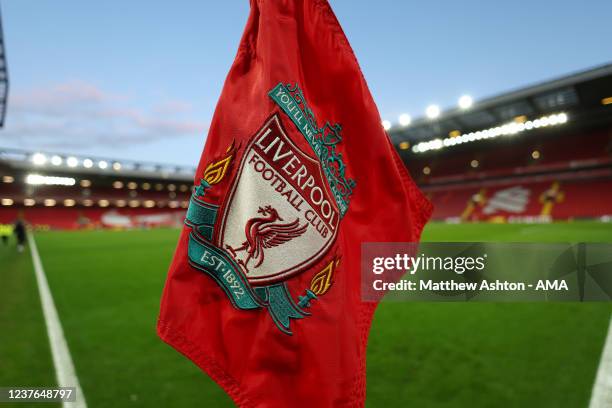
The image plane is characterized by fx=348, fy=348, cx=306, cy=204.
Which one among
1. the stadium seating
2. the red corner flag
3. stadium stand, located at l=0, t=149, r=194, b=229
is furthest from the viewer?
stadium stand, located at l=0, t=149, r=194, b=229

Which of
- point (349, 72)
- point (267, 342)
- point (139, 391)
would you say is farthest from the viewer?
point (139, 391)

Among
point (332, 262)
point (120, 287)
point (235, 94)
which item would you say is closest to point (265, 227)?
point (332, 262)

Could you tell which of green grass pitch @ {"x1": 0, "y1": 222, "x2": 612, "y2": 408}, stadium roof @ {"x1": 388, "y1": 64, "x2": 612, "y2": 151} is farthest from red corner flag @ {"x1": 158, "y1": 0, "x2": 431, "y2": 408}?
stadium roof @ {"x1": 388, "y1": 64, "x2": 612, "y2": 151}

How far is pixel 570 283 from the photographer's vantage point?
10.1 ft

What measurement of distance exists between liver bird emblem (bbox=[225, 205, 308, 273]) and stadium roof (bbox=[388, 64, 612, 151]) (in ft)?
80.4

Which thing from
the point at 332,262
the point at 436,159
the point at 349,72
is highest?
the point at 436,159

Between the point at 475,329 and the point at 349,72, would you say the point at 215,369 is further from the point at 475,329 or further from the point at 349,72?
the point at 475,329

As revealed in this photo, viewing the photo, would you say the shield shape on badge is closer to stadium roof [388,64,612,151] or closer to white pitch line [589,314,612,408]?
white pitch line [589,314,612,408]

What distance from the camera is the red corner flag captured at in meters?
0.89

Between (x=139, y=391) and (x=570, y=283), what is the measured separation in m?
3.50

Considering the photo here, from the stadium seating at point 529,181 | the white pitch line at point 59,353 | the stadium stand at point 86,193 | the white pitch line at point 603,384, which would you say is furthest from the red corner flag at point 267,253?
the stadium stand at point 86,193

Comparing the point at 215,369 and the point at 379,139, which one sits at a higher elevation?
the point at 379,139

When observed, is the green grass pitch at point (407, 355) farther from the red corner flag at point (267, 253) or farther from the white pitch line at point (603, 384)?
the red corner flag at point (267, 253)

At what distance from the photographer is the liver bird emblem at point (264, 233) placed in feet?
2.96
